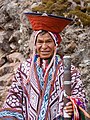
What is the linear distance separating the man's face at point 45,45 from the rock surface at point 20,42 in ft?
9.11

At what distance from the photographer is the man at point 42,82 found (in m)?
5.18

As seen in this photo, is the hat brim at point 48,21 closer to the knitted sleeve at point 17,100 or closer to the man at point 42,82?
the man at point 42,82

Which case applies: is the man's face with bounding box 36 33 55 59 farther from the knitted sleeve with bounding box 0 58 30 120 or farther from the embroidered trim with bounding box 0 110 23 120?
the embroidered trim with bounding box 0 110 23 120

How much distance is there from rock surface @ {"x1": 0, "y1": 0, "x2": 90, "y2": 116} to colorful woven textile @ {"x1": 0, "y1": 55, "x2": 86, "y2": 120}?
2.74m

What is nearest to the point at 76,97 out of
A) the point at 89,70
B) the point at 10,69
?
the point at 89,70

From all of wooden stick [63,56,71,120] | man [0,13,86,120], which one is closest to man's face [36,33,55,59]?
man [0,13,86,120]

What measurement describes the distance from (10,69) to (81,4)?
1.98 metres

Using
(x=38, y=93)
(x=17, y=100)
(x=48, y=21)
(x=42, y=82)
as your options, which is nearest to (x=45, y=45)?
(x=48, y=21)

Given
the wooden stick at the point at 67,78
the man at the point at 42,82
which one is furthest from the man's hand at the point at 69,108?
the man at the point at 42,82

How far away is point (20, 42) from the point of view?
34.1 feet

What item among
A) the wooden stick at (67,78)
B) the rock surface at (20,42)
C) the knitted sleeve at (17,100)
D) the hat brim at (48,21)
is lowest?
the rock surface at (20,42)

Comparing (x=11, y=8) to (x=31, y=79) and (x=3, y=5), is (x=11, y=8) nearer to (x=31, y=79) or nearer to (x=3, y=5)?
(x=3, y=5)

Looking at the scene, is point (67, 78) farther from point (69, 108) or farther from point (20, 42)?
point (20, 42)

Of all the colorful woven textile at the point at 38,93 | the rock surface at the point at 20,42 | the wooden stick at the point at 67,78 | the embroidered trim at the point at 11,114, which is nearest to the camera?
the wooden stick at the point at 67,78
